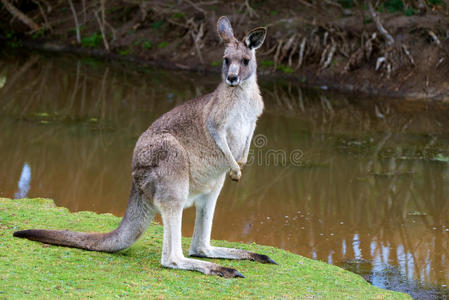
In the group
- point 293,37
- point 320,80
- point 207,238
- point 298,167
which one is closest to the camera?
point 207,238

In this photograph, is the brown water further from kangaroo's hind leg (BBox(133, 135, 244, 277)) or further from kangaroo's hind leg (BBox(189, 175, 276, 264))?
kangaroo's hind leg (BBox(133, 135, 244, 277))

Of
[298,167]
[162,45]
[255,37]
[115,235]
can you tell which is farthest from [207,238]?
[162,45]

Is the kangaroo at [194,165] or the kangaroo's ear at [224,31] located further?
the kangaroo's ear at [224,31]

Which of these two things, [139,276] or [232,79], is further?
[232,79]

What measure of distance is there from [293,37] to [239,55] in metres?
11.0

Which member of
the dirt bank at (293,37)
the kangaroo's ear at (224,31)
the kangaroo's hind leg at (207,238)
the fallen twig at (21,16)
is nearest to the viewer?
the kangaroo's ear at (224,31)

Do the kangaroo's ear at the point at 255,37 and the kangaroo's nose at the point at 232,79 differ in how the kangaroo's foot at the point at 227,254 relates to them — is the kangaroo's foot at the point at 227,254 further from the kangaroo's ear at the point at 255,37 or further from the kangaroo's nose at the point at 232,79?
the kangaroo's ear at the point at 255,37

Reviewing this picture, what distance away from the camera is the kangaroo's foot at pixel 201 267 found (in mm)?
4441

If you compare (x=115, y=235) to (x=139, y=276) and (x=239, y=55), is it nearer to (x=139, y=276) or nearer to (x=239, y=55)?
(x=139, y=276)

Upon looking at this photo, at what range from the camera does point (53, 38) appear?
19484 mm

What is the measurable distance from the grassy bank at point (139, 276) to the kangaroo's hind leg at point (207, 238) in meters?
0.08

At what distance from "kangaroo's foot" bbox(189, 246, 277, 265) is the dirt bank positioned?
9.30m

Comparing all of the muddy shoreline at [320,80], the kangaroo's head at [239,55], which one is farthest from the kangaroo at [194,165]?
the muddy shoreline at [320,80]

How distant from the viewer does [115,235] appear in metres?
4.58
